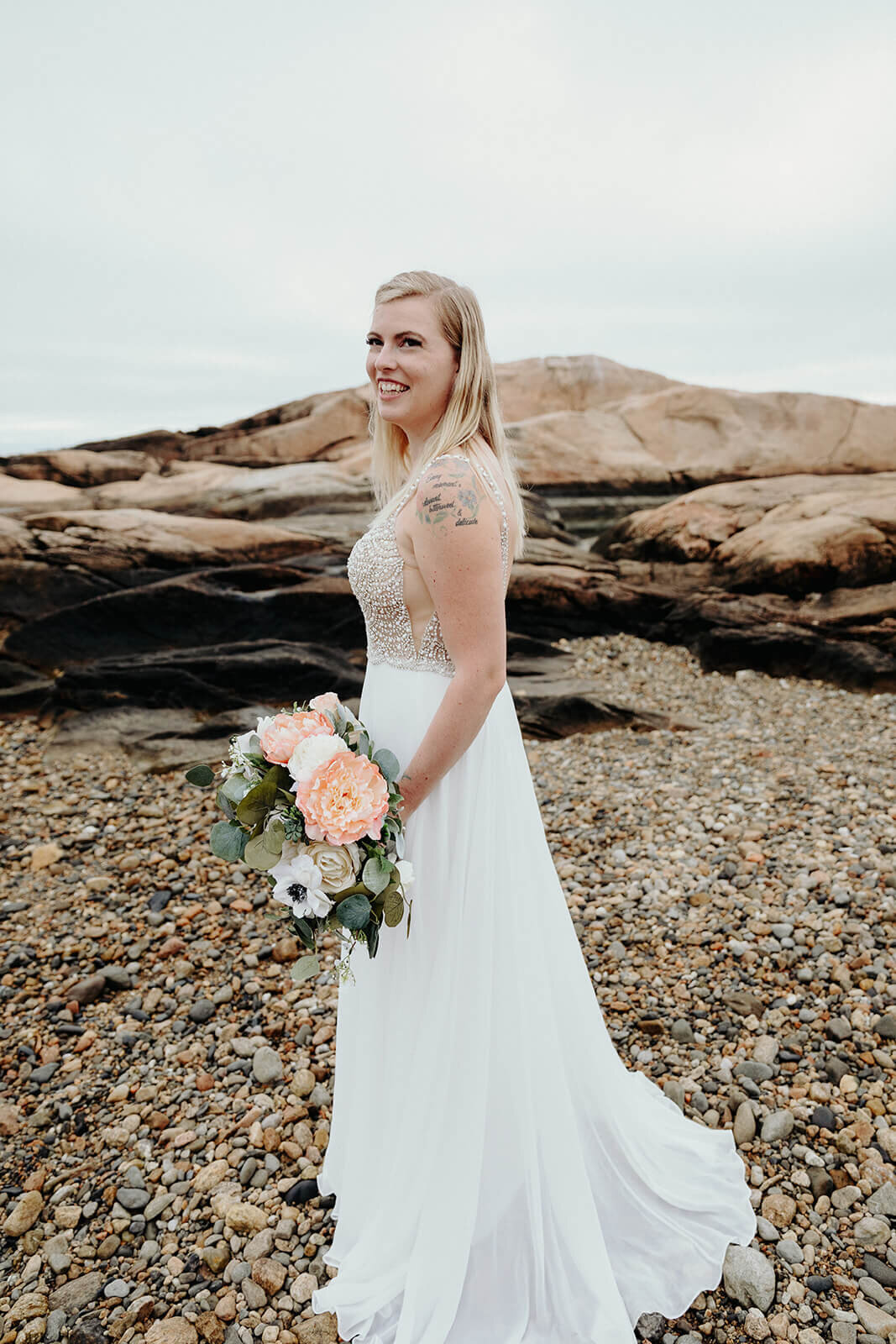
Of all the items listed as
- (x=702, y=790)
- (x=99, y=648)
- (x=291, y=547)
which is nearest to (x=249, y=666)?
(x=99, y=648)

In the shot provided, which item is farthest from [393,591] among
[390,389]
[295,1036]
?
[295,1036]

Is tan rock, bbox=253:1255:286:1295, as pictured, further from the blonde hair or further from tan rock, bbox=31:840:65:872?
tan rock, bbox=31:840:65:872

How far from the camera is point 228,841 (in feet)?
6.75

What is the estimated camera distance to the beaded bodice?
2.28 m

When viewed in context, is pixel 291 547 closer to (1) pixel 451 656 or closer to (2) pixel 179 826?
(2) pixel 179 826

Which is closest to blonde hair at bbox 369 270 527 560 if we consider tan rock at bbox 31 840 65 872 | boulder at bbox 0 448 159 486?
tan rock at bbox 31 840 65 872

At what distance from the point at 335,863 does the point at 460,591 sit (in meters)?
0.78

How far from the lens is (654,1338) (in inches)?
93.6

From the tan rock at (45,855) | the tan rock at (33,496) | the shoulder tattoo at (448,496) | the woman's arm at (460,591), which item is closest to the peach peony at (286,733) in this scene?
the woman's arm at (460,591)

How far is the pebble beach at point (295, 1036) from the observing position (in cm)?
260

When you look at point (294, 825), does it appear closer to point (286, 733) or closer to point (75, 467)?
point (286, 733)

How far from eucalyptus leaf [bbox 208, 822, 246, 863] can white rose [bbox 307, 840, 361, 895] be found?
205 millimetres

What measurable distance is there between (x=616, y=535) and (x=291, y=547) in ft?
18.8

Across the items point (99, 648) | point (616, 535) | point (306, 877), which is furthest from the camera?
point (616, 535)
